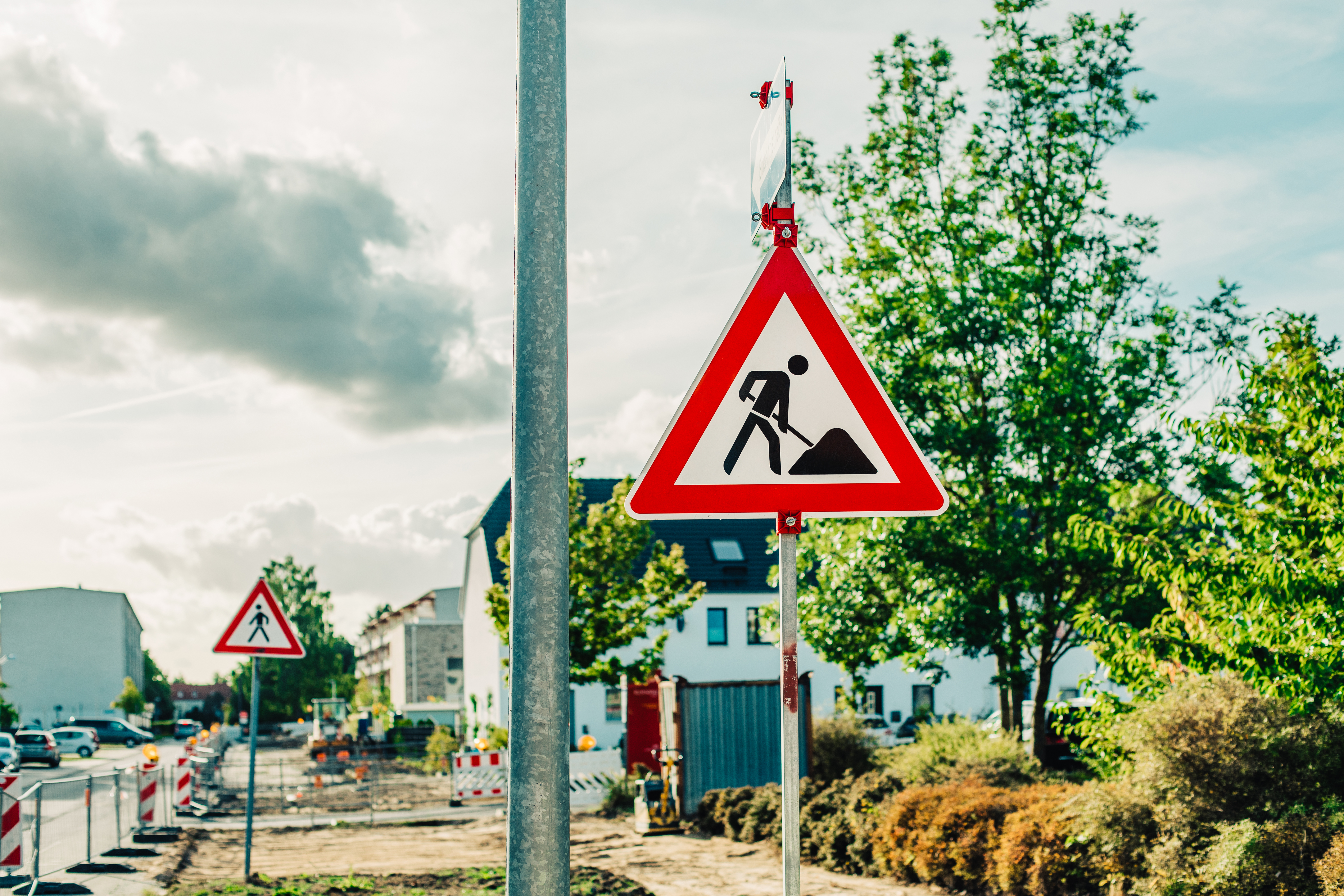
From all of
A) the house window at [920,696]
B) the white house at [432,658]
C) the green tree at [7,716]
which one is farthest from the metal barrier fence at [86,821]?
the green tree at [7,716]

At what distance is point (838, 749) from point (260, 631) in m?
8.73

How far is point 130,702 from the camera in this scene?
85.2 m

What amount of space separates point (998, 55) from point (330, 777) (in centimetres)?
2693

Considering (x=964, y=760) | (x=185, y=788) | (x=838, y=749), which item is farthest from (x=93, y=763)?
(x=964, y=760)

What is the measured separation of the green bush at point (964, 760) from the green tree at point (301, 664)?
237 feet

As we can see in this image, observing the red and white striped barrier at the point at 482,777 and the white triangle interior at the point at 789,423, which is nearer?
the white triangle interior at the point at 789,423

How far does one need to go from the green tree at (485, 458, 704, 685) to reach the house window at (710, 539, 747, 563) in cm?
1714

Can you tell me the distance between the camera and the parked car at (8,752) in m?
36.8

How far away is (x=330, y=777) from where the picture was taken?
32156mm

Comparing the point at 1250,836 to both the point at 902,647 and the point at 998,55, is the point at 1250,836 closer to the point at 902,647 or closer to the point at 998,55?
the point at 902,647

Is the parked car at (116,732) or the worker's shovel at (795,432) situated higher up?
the worker's shovel at (795,432)

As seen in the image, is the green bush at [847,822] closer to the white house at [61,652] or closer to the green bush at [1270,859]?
the green bush at [1270,859]

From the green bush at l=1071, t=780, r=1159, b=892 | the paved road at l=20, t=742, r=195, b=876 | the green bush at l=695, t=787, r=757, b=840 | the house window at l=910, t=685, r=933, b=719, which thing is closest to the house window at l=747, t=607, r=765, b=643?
the house window at l=910, t=685, r=933, b=719

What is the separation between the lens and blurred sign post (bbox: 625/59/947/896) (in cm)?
300
